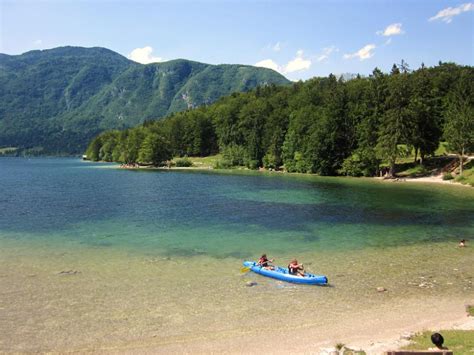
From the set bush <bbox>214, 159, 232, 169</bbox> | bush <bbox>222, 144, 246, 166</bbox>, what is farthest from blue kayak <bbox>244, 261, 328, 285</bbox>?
bush <bbox>214, 159, 232, 169</bbox>

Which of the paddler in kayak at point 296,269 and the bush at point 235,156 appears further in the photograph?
the bush at point 235,156

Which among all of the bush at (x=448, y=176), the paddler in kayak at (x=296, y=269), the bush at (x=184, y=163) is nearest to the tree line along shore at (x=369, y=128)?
the bush at (x=448, y=176)

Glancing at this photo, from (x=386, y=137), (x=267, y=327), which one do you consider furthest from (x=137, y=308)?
(x=386, y=137)

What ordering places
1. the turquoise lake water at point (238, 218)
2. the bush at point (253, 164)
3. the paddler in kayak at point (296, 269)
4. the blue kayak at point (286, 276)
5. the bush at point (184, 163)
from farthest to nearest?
1. the bush at point (184, 163)
2. the bush at point (253, 164)
3. the turquoise lake water at point (238, 218)
4. the paddler in kayak at point (296, 269)
5. the blue kayak at point (286, 276)

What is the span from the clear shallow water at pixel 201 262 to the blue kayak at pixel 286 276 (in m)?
0.73

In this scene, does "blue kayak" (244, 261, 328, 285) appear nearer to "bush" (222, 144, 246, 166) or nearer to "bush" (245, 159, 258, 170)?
"bush" (245, 159, 258, 170)

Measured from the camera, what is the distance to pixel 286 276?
2977cm

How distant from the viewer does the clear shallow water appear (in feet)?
74.9

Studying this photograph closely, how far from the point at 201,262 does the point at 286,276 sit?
8.15m

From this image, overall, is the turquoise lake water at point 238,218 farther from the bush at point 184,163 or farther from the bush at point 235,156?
the bush at point 184,163

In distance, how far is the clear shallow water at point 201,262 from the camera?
899 inches

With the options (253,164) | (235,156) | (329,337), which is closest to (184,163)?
(235,156)

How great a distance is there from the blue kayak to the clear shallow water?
73 cm

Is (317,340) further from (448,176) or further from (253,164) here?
(253,164)
